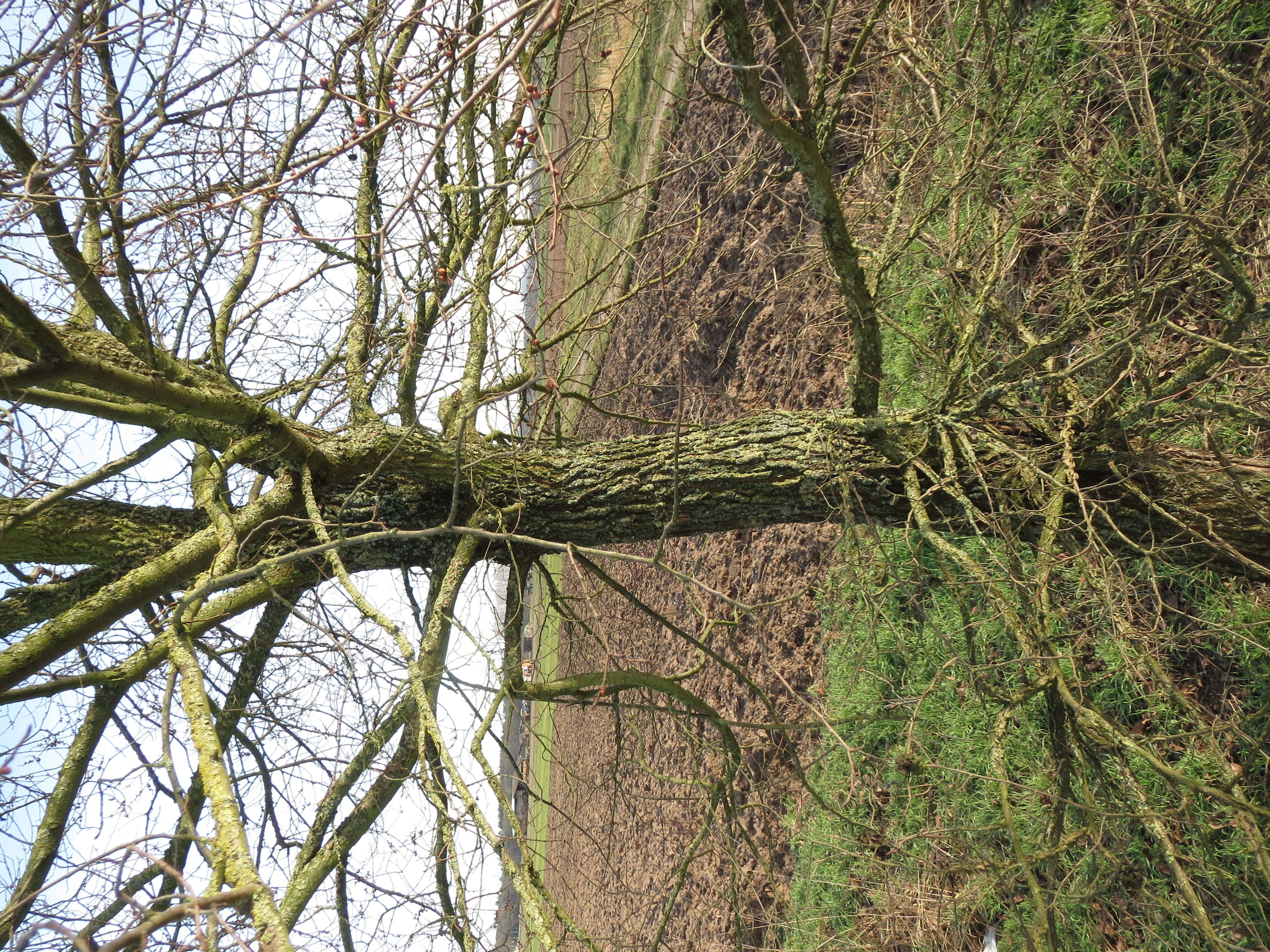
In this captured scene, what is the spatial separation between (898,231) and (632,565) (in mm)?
4754

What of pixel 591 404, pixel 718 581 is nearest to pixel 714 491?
pixel 591 404

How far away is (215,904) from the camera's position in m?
1.32

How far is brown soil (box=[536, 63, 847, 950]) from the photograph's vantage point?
14.4 ft

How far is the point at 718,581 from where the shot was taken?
19.1ft

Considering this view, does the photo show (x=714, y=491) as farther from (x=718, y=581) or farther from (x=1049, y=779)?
(x=718, y=581)

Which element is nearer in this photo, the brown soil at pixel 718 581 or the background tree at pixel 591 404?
the background tree at pixel 591 404

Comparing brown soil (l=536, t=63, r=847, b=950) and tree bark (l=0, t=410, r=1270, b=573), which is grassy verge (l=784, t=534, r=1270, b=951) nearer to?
tree bark (l=0, t=410, r=1270, b=573)

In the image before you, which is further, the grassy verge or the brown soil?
the brown soil

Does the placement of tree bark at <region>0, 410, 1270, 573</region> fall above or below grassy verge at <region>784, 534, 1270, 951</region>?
above

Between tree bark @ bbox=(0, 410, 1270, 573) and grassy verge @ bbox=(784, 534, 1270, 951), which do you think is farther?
tree bark @ bbox=(0, 410, 1270, 573)

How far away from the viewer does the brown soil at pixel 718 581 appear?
4.38 metres

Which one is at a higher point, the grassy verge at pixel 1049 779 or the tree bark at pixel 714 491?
the tree bark at pixel 714 491

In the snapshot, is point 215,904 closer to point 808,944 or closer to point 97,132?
point 97,132

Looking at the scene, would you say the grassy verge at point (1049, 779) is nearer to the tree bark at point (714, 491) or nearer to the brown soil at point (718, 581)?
the tree bark at point (714, 491)
